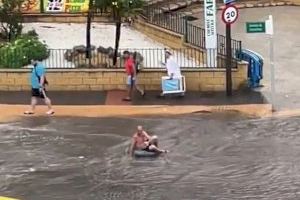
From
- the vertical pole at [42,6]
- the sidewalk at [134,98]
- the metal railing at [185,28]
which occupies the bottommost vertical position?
the sidewalk at [134,98]

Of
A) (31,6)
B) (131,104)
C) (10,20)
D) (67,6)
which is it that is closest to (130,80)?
(131,104)

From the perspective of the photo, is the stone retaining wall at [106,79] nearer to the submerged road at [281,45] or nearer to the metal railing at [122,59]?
the metal railing at [122,59]

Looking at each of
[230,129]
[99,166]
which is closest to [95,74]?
[230,129]

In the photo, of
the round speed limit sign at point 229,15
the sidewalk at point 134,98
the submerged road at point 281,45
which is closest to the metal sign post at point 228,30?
the round speed limit sign at point 229,15

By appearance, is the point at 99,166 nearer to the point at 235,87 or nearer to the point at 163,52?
the point at 235,87

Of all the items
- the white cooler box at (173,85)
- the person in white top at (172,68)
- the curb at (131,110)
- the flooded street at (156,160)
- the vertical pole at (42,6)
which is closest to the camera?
the flooded street at (156,160)

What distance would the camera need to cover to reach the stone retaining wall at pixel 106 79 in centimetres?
2395

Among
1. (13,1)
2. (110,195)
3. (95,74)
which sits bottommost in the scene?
(110,195)

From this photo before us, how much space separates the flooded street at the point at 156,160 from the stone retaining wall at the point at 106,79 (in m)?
2.38

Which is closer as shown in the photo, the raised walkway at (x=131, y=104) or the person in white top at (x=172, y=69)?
the raised walkway at (x=131, y=104)

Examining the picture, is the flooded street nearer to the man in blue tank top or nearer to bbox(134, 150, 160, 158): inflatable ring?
bbox(134, 150, 160, 158): inflatable ring

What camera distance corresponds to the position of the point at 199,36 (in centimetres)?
2748

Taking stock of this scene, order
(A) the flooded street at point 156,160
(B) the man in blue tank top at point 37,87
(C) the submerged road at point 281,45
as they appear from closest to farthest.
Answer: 1. (A) the flooded street at point 156,160
2. (B) the man in blue tank top at point 37,87
3. (C) the submerged road at point 281,45

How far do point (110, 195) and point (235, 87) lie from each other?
9954mm
